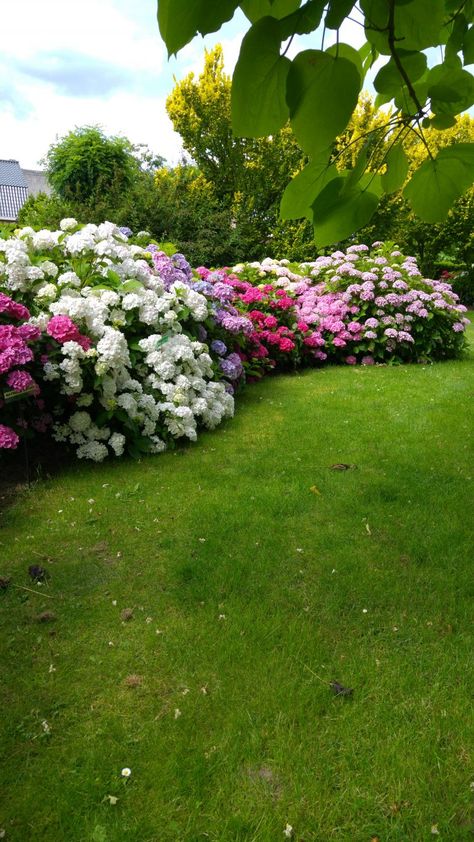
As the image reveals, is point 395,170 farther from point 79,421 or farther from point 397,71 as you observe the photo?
point 79,421

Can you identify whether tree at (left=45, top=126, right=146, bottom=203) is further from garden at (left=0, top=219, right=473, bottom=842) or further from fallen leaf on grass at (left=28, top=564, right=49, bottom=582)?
fallen leaf on grass at (left=28, top=564, right=49, bottom=582)

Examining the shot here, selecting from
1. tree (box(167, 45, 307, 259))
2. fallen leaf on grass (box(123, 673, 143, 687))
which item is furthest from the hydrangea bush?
tree (box(167, 45, 307, 259))

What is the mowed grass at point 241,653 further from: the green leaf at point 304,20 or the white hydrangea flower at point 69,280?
the green leaf at point 304,20

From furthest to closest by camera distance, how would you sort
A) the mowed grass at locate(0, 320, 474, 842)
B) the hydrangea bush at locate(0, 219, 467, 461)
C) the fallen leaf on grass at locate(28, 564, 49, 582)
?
the hydrangea bush at locate(0, 219, 467, 461) < the fallen leaf on grass at locate(28, 564, 49, 582) < the mowed grass at locate(0, 320, 474, 842)

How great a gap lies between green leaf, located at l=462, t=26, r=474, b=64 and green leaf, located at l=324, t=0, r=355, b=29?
13.3 inches

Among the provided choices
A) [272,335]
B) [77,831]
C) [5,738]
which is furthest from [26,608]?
[272,335]

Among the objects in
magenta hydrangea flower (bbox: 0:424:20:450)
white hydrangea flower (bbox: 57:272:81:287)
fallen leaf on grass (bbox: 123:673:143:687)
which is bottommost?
fallen leaf on grass (bbox: 123:673:143:687)

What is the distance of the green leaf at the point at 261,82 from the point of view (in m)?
0.62

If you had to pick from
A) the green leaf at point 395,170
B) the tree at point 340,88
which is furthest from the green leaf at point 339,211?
the green leaf at point 395,170

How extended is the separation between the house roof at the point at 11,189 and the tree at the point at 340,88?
32.6 m

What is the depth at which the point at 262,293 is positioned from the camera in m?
7.21

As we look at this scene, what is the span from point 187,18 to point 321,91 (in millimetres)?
166

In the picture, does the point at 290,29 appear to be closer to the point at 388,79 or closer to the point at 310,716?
the point at 388,79

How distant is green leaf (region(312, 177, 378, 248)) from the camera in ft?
2.79
